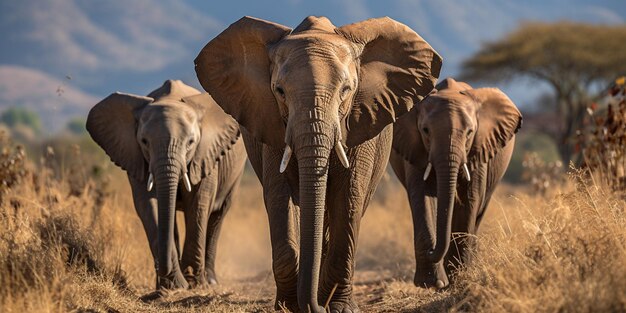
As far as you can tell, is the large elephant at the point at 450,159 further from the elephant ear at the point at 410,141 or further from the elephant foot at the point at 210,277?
the elephant foot at the point at 210,277

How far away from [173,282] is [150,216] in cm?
77

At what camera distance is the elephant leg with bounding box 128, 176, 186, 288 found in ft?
34.2

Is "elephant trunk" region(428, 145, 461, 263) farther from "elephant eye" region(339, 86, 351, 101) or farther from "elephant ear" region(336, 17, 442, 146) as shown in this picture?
"elephant eye" region(339, 86, 351, 101)

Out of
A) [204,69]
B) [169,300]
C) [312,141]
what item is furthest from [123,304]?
[312,141]

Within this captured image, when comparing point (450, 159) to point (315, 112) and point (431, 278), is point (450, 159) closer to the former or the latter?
point (431, 278)

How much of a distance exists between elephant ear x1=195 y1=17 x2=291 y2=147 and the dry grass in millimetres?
1621

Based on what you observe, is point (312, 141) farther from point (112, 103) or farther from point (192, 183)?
point (112, 103)

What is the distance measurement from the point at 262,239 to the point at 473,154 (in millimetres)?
10024

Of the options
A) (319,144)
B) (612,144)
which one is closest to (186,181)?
(319,144)

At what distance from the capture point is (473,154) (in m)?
10.6

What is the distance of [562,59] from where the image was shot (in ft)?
110

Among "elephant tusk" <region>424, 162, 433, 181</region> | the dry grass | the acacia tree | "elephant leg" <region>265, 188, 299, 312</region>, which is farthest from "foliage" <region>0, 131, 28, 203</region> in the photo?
the acacia tree

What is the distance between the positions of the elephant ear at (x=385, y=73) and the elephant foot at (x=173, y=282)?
11.2ft

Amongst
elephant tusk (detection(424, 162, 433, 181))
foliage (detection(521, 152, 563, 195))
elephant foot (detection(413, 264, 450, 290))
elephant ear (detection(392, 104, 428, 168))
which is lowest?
elephant foot (detection(413, 264, 450, 290))
